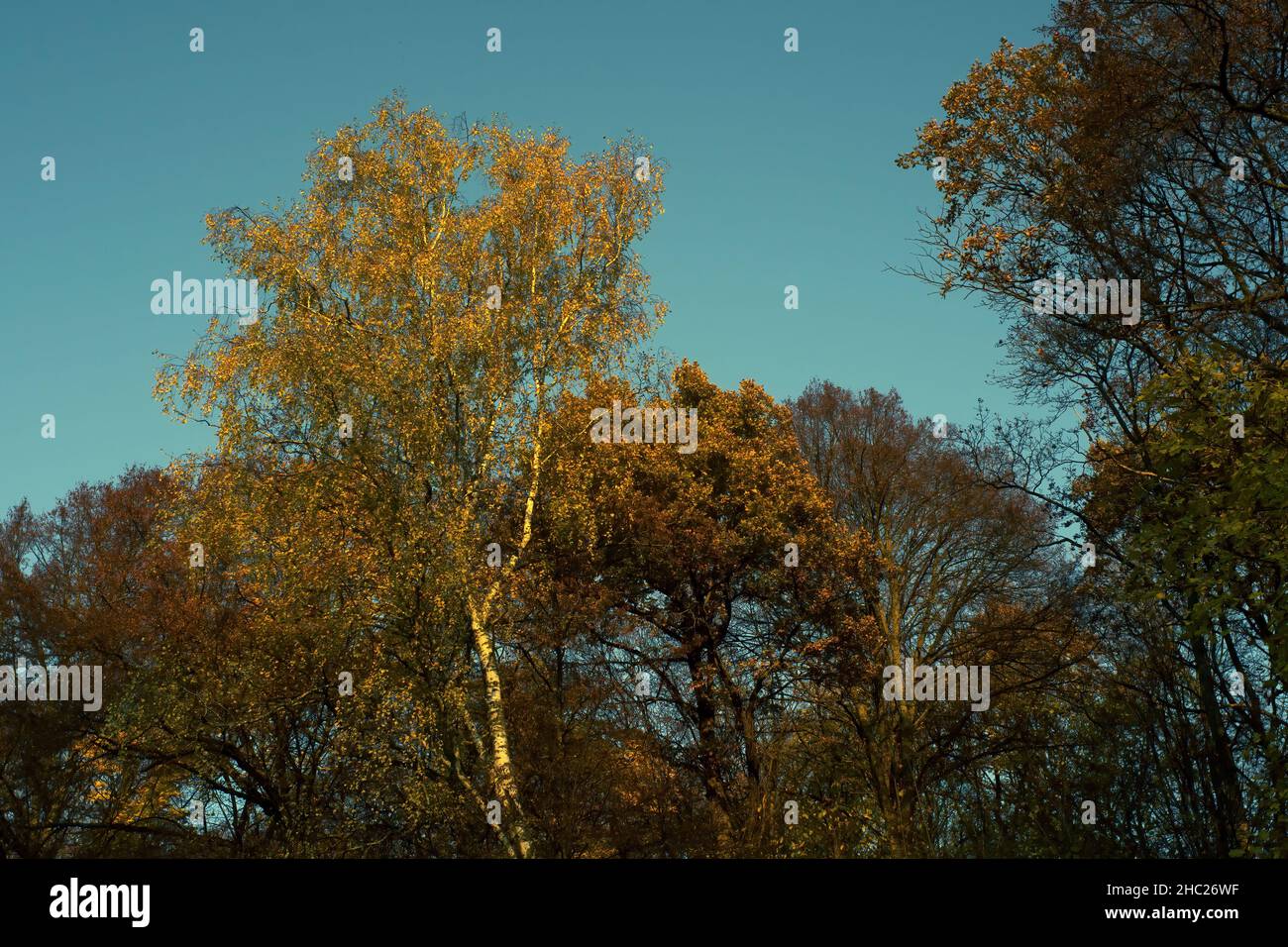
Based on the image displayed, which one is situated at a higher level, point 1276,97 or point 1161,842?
→ point 1276,97

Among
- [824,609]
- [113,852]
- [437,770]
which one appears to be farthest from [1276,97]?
[113,852]

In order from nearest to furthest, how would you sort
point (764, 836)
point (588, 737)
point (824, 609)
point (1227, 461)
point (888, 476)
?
point (1227, 461) → point (764, 836) → point (588, 737) → point (824, 609) → point (888, 476)

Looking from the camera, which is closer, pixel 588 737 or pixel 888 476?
pixel 588 737

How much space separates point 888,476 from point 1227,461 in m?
18.3

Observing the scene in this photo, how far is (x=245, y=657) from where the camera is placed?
22547mm

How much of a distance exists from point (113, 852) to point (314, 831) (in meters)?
6.17

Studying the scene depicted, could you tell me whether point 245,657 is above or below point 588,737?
above

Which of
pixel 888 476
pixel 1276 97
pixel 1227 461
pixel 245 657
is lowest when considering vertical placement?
pixel 245 657

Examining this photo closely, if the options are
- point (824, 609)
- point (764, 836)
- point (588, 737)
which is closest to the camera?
point (764, 836)
